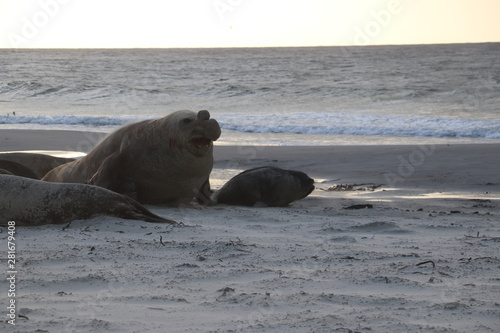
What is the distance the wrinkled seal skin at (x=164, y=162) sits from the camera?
696cm

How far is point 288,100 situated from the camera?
94.6 ft

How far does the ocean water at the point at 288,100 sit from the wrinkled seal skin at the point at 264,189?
7263 millimetres

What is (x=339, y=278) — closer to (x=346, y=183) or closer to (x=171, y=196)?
(x=171, y=196)

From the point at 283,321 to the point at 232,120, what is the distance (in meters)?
18.2

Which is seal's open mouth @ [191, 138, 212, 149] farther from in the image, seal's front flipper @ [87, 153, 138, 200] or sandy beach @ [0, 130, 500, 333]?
seal's front flipper @ [87, 153, 138, 200]

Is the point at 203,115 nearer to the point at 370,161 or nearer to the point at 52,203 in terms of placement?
the point at 52,203

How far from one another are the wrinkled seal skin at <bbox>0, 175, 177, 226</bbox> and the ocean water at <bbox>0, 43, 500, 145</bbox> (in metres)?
9.50

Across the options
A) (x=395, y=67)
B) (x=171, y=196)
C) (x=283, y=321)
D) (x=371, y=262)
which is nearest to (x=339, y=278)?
(x=371, y=262)

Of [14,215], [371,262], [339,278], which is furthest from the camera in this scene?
[14,215]

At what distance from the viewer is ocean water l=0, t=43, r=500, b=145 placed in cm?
1774

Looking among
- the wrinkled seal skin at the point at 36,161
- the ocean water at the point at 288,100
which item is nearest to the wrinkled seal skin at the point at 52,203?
the wrinkled seal skin at the point at 36,161

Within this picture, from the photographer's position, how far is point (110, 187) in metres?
6.98

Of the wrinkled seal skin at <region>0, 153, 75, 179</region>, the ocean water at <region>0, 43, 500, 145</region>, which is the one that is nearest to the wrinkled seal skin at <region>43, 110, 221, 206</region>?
the wrinkled seal skin at <region>0, 153, 75, 179</region>

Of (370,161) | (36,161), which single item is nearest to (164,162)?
(36,161)
